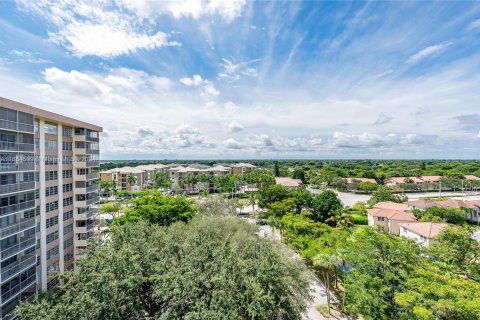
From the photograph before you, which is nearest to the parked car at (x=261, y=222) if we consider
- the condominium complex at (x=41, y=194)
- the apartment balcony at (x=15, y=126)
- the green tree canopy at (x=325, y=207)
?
the green tree canopy at (x=325, y=207)

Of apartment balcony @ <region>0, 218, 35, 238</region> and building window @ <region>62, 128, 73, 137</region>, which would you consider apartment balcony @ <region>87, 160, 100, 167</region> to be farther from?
apartment balcony @ <region>0, 218, 35, 238</region>

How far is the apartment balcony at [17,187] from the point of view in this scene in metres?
17.8

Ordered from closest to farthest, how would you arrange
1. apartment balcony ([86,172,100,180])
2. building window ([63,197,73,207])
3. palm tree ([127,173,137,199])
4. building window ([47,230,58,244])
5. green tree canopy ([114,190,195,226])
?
building window ([47,230,58,244]), building window ([63,197,73,207]), apartment balcony ([86,172,100,180]), green tree canopy ([114,190,195,226]), palm tree ([127,173,137,199])

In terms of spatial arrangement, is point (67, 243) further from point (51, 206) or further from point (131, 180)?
point (131, 180)

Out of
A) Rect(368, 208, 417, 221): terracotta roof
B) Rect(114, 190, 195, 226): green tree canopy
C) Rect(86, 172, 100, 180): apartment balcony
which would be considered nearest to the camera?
Rect(86, 172, 100, 180): apartment balcony

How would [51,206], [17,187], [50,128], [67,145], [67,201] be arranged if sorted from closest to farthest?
[17,187]
[50,128]
[51,206]
[67,201]
[67,145]

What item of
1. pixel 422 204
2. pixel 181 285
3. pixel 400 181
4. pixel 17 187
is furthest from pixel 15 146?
pixel 400 181

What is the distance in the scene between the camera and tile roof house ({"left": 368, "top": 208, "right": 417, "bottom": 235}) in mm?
42188

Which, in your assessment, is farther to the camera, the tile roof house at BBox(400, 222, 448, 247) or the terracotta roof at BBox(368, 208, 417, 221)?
the terracotta roof at BBox(368, 208, 417, 221)

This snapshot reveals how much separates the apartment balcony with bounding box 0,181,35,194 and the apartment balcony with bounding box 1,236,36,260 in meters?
4.27

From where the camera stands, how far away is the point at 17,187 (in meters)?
19.1

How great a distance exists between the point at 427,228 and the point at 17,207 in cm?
4865

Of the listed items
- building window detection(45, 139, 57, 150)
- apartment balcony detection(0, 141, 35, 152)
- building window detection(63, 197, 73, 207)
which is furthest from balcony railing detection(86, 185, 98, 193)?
apartment balcony detection(0, 141, 35, 152)

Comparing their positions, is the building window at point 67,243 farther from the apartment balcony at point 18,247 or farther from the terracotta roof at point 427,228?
the terracotta roof at point 427,228
